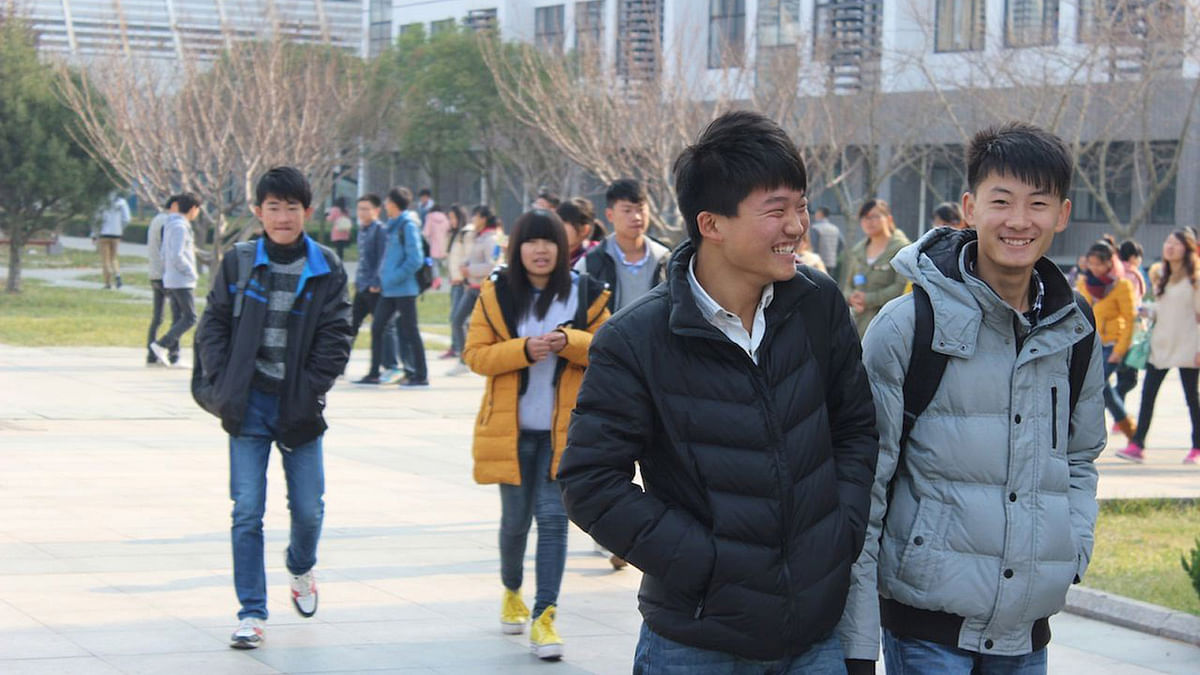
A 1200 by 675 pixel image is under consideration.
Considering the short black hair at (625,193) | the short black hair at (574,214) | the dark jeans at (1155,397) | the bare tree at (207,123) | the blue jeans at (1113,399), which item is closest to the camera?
the short black hair at (625,193)

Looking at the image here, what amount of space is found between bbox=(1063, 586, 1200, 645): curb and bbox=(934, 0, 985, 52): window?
28.3 meters

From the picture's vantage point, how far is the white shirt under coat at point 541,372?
634 centimetres

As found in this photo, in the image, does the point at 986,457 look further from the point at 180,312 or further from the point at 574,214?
the point at 180,312

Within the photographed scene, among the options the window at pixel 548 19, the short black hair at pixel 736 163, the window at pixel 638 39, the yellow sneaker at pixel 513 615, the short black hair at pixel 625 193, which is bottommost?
the yellow sneaker at pixel 513 615

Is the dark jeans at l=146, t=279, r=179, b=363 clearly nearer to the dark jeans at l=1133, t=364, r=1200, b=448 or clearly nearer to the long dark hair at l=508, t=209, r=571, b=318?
the dark jeans at l=1133, t=364, r=1200, b=448

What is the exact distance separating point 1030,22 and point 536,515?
27938mm

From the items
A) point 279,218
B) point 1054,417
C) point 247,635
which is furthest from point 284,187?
point 1054,417

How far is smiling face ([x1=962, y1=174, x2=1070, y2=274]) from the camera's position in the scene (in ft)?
11.0

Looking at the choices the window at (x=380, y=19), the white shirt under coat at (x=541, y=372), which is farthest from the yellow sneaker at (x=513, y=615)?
the window at (x=380, y=19)

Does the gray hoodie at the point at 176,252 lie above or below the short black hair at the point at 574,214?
below

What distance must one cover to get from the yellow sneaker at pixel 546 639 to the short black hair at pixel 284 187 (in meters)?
1.84

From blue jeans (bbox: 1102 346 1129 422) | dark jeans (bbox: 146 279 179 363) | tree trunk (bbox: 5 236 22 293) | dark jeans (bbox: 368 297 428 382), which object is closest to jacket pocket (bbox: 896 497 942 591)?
blue jeans (bbox: 1102 346 1129 422)

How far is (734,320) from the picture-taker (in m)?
3.18

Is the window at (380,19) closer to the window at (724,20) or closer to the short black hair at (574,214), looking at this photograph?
the window at (724,20)
